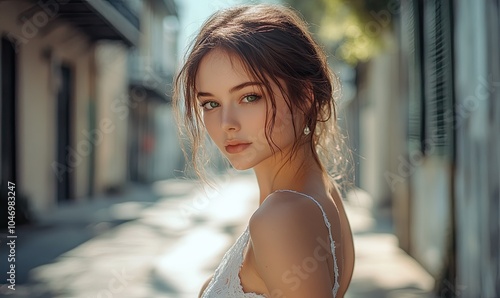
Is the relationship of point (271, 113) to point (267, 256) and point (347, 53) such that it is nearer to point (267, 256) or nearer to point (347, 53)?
point (267, 256)

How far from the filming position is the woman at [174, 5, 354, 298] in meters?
1.12

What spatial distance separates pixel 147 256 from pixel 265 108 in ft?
19.4

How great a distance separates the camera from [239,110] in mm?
1174

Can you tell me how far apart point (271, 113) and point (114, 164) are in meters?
18.2

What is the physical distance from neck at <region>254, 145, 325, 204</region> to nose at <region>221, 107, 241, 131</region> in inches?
4.1

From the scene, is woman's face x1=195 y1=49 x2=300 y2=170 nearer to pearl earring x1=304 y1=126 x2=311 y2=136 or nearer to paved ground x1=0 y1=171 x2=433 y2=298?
pearl earring x1=304 y1=126 x2=311 y2=136

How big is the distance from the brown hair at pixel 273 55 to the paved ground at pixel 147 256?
5.07 ft

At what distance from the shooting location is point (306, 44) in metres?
1.22

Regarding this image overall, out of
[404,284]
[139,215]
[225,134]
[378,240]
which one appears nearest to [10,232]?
[139,215]

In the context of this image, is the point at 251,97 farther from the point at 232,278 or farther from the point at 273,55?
the point at 232,278

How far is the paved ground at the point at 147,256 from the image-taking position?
5.29 meters

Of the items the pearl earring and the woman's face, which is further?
the pearl earring

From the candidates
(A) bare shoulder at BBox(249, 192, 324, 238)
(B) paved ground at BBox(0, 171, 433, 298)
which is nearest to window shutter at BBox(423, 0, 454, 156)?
(B) paved ground at BBox(0, 171, 433, 298)

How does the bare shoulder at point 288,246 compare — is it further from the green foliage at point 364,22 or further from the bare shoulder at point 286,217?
the green foliage at point 364,22
